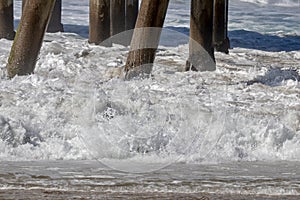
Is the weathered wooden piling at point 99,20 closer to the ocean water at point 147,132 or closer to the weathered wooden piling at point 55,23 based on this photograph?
the ocean water at point 147,132

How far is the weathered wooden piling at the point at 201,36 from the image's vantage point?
13.3 meters

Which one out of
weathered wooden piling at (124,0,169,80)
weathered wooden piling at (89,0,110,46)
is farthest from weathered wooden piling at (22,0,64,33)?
weathered wooden piling at (124,0,169,80)

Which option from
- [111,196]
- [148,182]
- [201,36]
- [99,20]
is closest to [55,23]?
[99,20]

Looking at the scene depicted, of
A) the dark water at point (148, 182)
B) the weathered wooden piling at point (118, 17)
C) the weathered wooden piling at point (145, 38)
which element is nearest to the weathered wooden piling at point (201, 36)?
the weathered wooden piling at point (145, 38)

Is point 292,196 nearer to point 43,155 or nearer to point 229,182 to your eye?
point 229,182

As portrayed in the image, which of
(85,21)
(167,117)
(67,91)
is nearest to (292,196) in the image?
(167,117)

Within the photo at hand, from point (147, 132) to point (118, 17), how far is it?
9292 mm

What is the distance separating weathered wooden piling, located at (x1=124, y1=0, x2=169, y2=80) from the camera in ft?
34.9

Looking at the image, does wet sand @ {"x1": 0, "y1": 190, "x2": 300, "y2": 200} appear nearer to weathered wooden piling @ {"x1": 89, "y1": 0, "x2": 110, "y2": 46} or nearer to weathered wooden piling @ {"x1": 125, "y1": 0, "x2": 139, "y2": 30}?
weathered wooden piling @ {"x1": 89, "y1": 0, "x2": 110, "y2": 46}

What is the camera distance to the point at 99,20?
616 inches

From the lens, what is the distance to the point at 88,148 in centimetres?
830

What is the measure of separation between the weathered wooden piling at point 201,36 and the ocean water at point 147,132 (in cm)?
27

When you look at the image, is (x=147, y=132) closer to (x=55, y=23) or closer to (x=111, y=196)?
(x=111, y=196)

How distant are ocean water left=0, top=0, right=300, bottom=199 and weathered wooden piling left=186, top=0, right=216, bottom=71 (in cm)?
27
